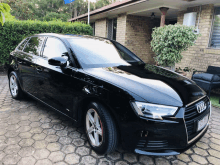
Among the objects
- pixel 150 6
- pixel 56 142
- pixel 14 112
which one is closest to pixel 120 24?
pixel 150 6

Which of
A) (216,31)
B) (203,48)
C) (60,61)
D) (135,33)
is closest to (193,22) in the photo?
(216,31)

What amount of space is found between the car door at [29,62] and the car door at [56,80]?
0.71ft

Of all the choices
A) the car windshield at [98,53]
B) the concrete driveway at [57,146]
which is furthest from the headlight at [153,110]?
the car windshield at [98,53]

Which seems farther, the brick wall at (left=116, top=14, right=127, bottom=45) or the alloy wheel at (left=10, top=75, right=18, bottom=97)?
the brick wall at (left=116, top=14, right=127, bottom=45)

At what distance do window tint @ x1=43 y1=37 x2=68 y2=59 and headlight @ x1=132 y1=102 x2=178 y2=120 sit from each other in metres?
1.56

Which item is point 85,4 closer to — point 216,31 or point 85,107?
point 216,31

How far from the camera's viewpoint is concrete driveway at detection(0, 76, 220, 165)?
2371 millimetres

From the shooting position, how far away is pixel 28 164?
225 centimetres

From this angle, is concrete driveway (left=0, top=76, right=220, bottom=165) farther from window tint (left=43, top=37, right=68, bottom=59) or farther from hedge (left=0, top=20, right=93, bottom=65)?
hedge (left=0, top=20, right=93, bottom=65)

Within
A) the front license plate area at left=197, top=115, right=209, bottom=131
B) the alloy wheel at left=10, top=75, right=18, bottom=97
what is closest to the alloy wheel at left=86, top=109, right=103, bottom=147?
the front license plate area at left=197, top=115, right=209, bottom=131

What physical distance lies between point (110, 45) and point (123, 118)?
6.14ft

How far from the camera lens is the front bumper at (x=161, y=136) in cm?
192

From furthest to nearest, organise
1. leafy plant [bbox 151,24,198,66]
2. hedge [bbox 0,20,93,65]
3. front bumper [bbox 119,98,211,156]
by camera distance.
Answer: hedge [bbox 0,20,93,65] → leafy plant [bbox 151,24,198,66] → front bumper [bbox 119,98,211,156]

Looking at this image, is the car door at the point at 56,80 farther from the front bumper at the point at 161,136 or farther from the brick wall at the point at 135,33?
the brick wall at the point at 135,33
